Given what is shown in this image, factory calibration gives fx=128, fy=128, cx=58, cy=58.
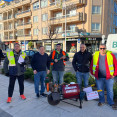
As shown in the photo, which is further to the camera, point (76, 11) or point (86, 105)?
point (76, 11)

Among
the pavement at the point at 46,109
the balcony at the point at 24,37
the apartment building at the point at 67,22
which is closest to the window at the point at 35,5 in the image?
the apartment building at the point at 67,22

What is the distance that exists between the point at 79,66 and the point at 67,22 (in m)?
24.2

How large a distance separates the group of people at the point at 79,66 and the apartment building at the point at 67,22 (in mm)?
18236

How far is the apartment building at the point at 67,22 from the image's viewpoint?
25.2 metres

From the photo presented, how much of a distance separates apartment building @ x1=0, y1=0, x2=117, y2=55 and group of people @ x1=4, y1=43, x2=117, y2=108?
18236 mm

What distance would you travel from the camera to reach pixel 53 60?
463 cm

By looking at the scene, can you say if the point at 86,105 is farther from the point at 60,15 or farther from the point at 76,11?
the point at 60,15

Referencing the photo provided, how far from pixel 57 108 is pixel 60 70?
1.34 m

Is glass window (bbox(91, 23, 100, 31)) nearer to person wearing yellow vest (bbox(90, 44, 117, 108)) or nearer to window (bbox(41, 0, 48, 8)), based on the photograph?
window (bbox(41, 0, 48, 8))

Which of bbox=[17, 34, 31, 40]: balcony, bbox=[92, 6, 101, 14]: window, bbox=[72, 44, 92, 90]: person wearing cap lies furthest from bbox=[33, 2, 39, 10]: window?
bbox=[72, 44, 92, 90]: person wearing cap

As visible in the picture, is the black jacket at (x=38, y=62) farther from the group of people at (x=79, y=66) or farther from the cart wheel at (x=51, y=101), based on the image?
the cart wheel at (x=51, y=101)

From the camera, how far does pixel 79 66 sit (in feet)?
13.8

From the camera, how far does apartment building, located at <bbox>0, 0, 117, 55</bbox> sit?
25219 mm

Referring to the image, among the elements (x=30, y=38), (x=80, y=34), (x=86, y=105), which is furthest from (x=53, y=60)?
(x=30, y=38)
